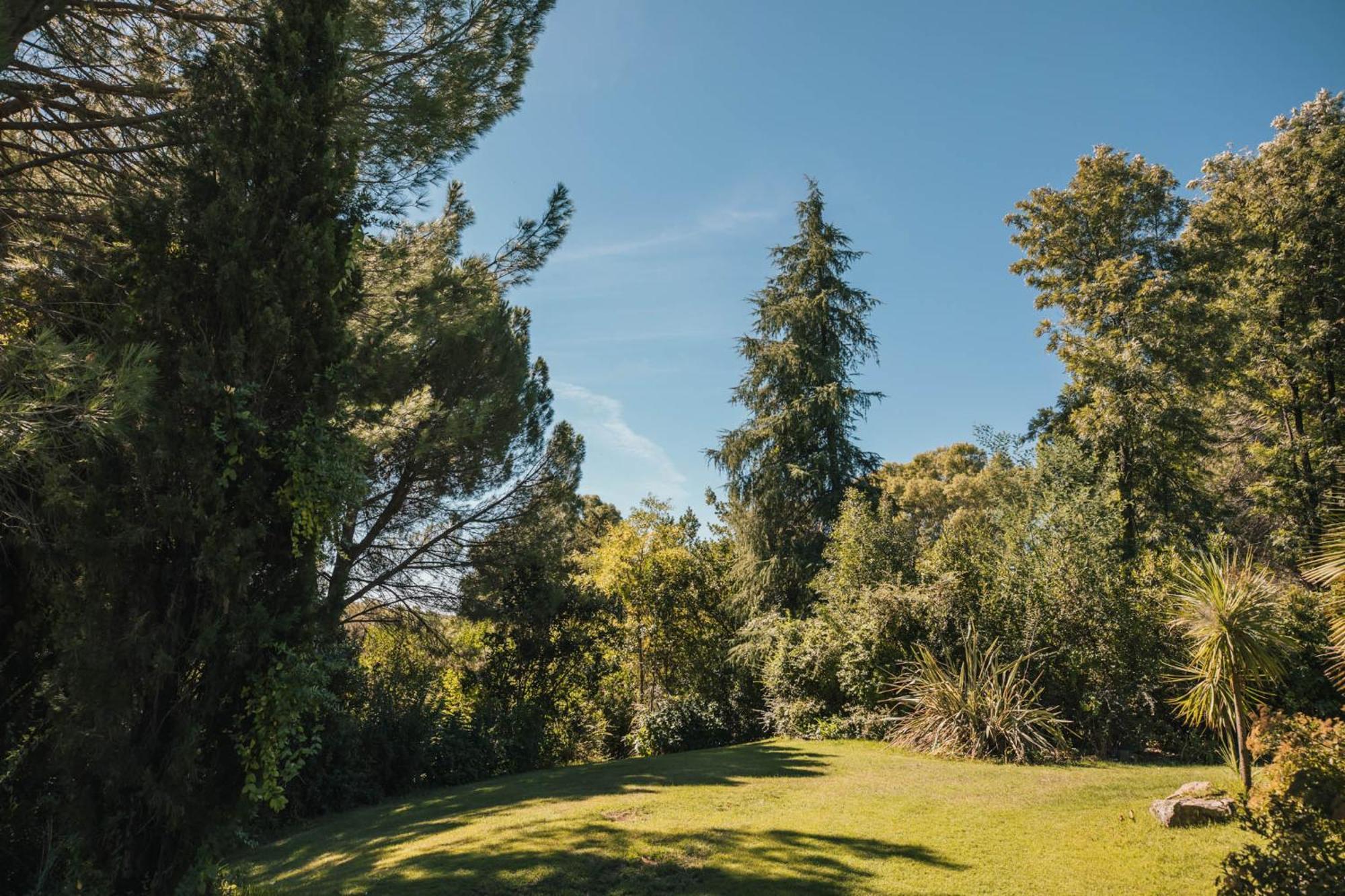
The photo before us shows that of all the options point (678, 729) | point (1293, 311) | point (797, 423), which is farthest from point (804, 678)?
point (1293, 311)

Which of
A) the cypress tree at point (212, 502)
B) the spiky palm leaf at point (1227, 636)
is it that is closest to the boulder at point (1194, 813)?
the spiky palm leaf at point (1227, 636)

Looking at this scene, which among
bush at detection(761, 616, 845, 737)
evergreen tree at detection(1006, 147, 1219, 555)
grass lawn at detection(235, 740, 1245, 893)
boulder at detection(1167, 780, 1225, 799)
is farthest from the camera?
evergreen tree at detection(1006, 147, 1219, 555)

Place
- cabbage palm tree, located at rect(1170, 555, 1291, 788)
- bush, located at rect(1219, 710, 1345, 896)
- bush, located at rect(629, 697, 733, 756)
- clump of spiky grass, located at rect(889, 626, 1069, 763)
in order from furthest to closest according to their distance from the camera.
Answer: bush, located at rect(629, 697, 733, 756) < clump of spiky grass, located at rect(889, 626, 1069, 763) < cabbage palm tree, located at rect(1170, 555, 1291, 788) < bush, located at rect(1219, 710, 1345, 896)

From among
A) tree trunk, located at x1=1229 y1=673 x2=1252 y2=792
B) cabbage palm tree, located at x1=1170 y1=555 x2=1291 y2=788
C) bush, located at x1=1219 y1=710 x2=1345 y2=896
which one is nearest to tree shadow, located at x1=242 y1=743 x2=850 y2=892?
bush, located at x1=1219 y1=710 x2=1345 y2=896

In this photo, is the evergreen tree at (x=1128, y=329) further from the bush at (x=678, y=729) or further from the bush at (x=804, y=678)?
the bush at (x=678, y=729)

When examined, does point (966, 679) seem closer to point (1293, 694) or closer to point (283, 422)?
point (1293, 694)

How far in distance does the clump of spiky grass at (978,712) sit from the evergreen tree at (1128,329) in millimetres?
7201

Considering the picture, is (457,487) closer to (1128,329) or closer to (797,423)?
(797,423)

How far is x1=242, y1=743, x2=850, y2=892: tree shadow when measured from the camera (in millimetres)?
5965

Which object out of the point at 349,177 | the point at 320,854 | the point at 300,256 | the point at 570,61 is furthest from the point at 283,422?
the point at 570,61

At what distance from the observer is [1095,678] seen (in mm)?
11133

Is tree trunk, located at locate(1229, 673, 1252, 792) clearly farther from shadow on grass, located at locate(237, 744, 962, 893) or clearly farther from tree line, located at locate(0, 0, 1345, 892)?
shadow on grass, located at locate(237, 744, 962, 893)

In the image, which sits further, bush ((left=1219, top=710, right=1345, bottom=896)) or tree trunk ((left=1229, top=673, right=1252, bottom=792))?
tree trunk ((left=1229, top=673, right=1252, bottom=792))

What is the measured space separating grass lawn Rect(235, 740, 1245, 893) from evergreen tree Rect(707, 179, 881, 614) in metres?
8.21
